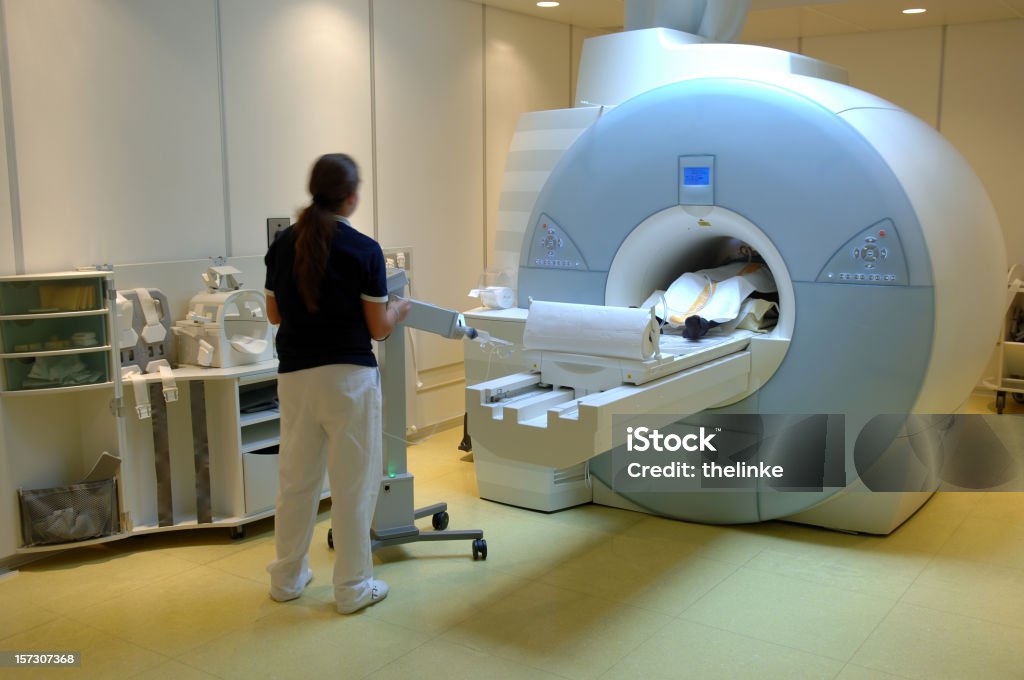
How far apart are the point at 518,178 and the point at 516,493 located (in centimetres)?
128

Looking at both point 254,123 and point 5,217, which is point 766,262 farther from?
point 5,217

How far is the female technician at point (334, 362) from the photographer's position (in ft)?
8.70

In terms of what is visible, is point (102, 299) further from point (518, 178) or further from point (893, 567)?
point (893, 567)

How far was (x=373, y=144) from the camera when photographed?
14.3ft

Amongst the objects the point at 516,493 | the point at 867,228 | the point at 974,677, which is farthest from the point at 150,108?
the point at 974,677

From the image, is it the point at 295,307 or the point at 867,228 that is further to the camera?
the point at 867,228

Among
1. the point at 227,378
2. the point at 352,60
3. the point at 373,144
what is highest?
the point at 352,60

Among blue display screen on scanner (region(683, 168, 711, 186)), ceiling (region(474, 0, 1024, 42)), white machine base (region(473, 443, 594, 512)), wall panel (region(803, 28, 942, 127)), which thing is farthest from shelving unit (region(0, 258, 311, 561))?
wall panel (region(803, 28, 942, 127))

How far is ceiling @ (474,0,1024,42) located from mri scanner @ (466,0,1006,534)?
1070 millimetres

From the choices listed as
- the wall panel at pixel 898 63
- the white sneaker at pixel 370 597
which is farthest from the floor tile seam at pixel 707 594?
the wall panel at pixel 898 63

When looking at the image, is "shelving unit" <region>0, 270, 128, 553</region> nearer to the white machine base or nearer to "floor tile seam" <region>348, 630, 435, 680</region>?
"floor tile seam" <region>348, 630, 435, 680</region>

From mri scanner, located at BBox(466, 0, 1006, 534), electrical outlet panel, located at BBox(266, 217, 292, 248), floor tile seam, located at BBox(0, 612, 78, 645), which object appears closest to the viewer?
floor tile seam, located at BBox(0, 612, 78, 645)

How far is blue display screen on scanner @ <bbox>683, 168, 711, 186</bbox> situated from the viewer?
3305 mm

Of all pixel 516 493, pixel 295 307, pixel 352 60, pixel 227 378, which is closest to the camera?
pixel 295 307
